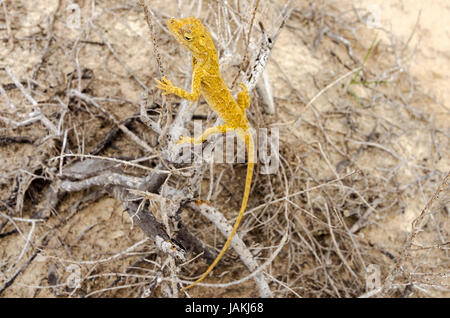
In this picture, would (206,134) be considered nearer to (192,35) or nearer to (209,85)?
(209,85)

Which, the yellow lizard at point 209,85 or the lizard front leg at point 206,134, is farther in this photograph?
the lizard front leg at point 206,134

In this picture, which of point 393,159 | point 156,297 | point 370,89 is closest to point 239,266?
point 156,297

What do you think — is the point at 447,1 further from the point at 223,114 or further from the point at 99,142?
the point at 99,142

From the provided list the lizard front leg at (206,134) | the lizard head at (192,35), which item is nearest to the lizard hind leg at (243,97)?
the lizard front leg at (206,134)

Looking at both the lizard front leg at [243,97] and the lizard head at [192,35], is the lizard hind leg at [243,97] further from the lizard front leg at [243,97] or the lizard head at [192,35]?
the lizard head at [192,35]

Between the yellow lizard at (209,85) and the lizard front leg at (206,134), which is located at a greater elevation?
the yellow lizard at (209,85)

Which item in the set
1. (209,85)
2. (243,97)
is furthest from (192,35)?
(243,97)

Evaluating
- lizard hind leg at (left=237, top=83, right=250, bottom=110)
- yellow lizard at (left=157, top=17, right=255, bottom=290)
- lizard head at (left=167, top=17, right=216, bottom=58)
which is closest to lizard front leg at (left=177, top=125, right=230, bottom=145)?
yellow lizard at (left=157, top=17, right=255, bottom=290)

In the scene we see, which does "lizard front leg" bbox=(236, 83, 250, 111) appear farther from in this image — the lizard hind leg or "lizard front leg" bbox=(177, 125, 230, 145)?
"lizard front leg" bbox=(177, 125, 230, 145)
